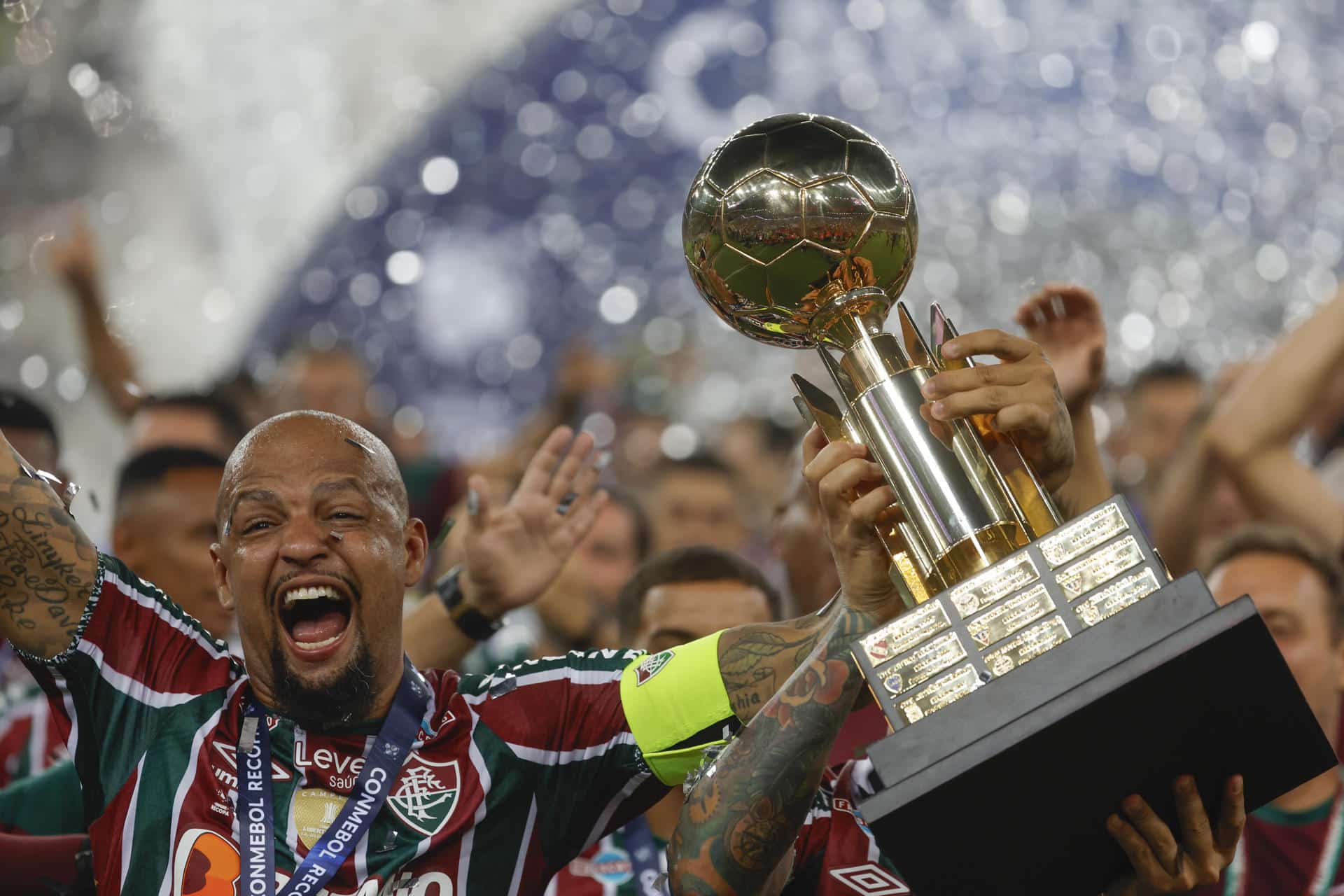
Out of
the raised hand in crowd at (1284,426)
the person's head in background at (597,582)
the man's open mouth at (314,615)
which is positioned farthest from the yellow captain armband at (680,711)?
the person's head in background at (597,582)

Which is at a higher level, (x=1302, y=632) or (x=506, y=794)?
(x=506, y=794)

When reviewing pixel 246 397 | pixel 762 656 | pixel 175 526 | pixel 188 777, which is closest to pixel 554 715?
pixel 762 656

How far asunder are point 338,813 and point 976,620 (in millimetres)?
978

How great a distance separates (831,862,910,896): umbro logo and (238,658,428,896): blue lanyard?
77cm

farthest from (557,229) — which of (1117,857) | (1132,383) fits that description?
(1117,857)

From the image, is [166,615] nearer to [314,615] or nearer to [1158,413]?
[314,615]

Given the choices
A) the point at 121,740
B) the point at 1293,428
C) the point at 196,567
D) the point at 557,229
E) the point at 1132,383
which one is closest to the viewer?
the point at 121,740

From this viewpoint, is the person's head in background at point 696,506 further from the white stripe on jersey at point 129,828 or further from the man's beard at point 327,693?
the white stripe on jersey at point 129,828

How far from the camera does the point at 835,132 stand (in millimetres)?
1842

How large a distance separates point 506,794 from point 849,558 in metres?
0.64

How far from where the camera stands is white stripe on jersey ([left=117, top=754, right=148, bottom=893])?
1.90 meters

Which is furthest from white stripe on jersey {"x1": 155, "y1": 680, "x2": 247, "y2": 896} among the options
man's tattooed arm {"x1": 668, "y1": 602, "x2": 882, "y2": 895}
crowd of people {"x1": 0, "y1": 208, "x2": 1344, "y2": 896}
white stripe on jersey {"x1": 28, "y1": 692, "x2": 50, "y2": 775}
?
white stripe on jersey {"x1": 28, "y1": 692, "x2": 50, "y2": 775}

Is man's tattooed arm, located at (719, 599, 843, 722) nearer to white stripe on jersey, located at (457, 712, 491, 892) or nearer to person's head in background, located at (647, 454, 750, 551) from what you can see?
white stripe on jersey, located at (457, 712, 491, 892)

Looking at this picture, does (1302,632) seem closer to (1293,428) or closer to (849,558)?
(1293,428)
